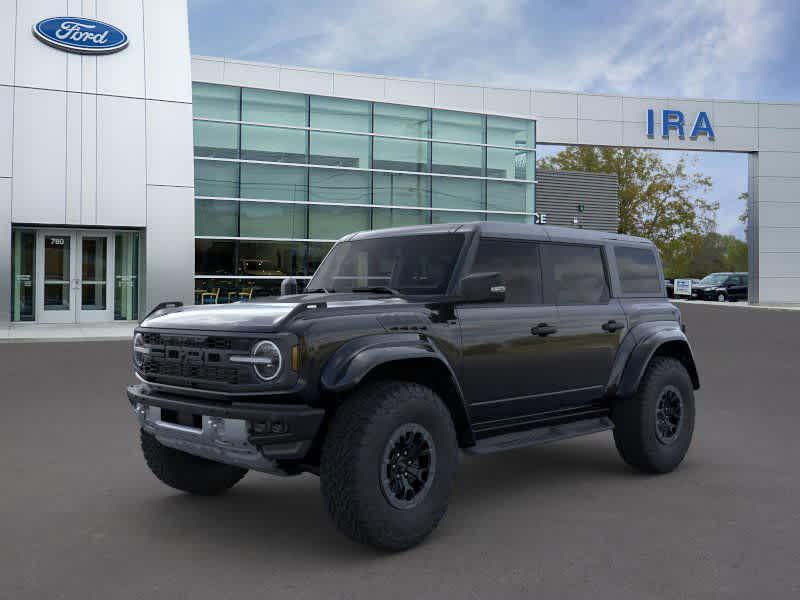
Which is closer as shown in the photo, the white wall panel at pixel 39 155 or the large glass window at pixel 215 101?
the white wall panel at pixel 39 155

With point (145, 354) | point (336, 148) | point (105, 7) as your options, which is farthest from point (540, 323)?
point (336, 148)

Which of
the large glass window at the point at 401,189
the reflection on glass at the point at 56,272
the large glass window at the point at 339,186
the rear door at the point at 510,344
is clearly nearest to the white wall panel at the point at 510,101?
the large glass window at the point at 401,189

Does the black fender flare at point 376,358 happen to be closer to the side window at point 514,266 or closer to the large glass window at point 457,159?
the side window at point 514,266

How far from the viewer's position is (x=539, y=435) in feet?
18.4

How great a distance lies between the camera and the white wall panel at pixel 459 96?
120 feet

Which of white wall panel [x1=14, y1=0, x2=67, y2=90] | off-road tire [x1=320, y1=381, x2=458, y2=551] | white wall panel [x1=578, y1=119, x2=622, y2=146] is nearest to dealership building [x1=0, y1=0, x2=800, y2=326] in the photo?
white wall panel [x1=14, y1=0, x2=67, y2=90]

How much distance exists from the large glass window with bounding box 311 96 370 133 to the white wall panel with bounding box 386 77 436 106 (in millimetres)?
6300

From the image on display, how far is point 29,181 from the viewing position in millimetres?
23172

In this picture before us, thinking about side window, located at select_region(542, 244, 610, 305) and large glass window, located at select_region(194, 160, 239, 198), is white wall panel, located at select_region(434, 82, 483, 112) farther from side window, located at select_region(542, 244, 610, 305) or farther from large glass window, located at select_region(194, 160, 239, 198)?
side window, located at select_region(542, 244, 610, 305)

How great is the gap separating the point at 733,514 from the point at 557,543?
1.35m

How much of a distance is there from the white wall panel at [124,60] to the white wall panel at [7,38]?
1972 millimetres

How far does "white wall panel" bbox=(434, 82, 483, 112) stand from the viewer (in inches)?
1442

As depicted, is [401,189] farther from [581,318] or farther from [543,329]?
[543,329]

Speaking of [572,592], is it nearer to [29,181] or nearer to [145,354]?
[145,354]
